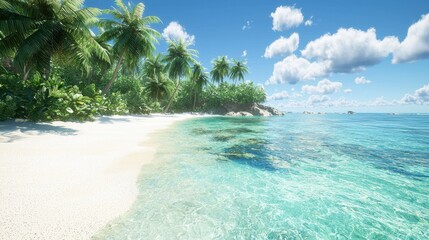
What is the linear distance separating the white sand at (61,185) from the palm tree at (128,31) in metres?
15.0

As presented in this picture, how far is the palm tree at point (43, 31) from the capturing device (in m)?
10.9

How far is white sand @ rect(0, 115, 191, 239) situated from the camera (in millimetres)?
3170

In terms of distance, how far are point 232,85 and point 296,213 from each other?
53398mm

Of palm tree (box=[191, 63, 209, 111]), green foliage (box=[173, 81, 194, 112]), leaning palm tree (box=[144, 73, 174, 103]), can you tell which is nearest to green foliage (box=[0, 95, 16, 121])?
leaning palm tree (box=[144, 73, 174, 103])

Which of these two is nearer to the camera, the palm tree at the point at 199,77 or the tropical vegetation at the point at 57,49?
the tropical vegetation at the point at 57,49

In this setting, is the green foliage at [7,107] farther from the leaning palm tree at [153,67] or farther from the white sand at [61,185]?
the leaning palm tree at [153,67]

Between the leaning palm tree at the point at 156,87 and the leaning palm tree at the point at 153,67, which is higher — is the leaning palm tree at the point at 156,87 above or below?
below

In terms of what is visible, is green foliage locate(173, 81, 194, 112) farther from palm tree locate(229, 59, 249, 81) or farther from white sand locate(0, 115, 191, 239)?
white sand locate(0, 115, 191, 239)

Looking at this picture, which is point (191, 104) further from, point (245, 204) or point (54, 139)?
point (245, 204)

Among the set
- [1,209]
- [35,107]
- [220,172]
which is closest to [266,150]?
[220,172]

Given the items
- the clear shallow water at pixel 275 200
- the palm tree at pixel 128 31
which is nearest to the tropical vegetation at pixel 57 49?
the palm tree at pixel 128 31

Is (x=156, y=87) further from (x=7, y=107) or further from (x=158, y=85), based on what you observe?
(x=7, y=107)

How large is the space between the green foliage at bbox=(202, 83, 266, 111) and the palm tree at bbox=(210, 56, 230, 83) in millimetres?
2336

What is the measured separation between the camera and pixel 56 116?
12406 mm
